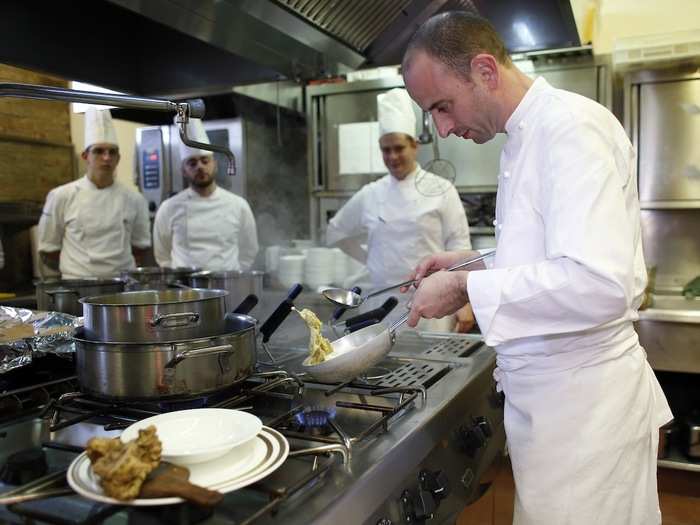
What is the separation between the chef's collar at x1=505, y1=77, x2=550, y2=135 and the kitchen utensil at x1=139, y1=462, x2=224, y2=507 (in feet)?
2.83

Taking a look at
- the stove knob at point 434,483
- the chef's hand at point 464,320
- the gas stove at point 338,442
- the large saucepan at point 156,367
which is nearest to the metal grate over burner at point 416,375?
the gas stove at point 338,442

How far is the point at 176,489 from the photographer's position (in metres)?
0.63

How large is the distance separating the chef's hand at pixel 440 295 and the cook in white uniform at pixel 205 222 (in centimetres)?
230

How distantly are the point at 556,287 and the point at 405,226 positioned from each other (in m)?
1.97

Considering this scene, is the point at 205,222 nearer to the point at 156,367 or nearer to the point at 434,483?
the point at 156,367

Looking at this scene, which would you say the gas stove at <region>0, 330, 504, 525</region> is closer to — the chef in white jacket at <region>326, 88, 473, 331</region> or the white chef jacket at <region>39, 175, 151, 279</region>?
the chef in white jacket at <region>326, 88, 473, 331</region>

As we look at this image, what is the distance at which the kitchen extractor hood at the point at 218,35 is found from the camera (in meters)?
1.72

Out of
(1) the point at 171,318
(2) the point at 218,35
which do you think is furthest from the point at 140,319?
(2) the point at 218,35

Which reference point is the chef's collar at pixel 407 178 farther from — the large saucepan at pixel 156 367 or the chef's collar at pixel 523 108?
the large saucepan at pixel 156 367

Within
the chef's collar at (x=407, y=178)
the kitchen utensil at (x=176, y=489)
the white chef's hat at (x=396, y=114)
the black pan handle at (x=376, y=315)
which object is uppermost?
the white chef's hat at (x=396, y=114)

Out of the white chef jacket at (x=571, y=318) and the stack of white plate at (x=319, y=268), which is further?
the stack of white plate at (x=319, y=268)

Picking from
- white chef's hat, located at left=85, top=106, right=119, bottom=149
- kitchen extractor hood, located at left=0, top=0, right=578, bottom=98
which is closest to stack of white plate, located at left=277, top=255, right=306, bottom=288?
kitchen extractor hood, located at left=0, top=0, right=578, bottom=98

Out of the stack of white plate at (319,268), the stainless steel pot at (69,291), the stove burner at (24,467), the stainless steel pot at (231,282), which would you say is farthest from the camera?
the stack of white plate at (319,268)

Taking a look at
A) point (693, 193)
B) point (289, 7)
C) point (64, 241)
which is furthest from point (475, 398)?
point (64, 241)
